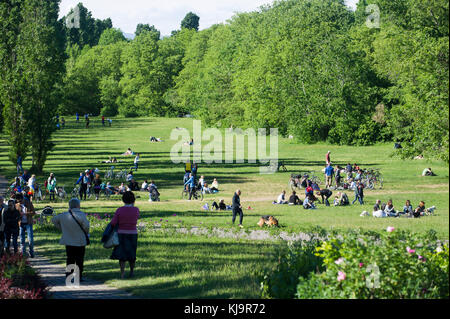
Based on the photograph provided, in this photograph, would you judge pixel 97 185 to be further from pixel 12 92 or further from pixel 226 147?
pixel 226 147

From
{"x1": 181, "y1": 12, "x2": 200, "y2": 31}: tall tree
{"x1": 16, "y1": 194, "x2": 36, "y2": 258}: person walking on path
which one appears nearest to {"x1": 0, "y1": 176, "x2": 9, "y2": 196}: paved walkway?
{"x1": 16, "y1": 194, "x2": 36, "y2": 258}: person walking on path

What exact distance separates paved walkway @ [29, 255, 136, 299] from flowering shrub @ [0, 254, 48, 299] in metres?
0.28

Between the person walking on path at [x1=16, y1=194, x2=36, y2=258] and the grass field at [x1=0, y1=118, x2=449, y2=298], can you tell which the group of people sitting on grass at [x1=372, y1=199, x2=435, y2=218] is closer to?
the grass field at [x1=0, y1=118, x2=449, y2=298]

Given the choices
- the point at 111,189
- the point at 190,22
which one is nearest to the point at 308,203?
the point at 111,189

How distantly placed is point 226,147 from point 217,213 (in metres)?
39.1

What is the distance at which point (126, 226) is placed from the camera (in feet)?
34.2

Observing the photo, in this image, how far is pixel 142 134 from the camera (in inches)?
3093

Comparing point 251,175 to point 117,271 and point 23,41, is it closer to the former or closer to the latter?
point 23,41

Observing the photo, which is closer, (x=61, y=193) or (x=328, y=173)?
(x=61, y=193)

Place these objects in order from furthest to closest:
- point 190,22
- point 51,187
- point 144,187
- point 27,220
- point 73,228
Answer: point 190,22, point 144,187, point 51,187, point 27,220, point 73,228

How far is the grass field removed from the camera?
10672 mm

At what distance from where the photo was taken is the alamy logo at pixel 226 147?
1982 inches

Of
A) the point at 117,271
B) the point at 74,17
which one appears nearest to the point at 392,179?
the point at 117,271

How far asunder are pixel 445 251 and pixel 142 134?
73.1 meters
